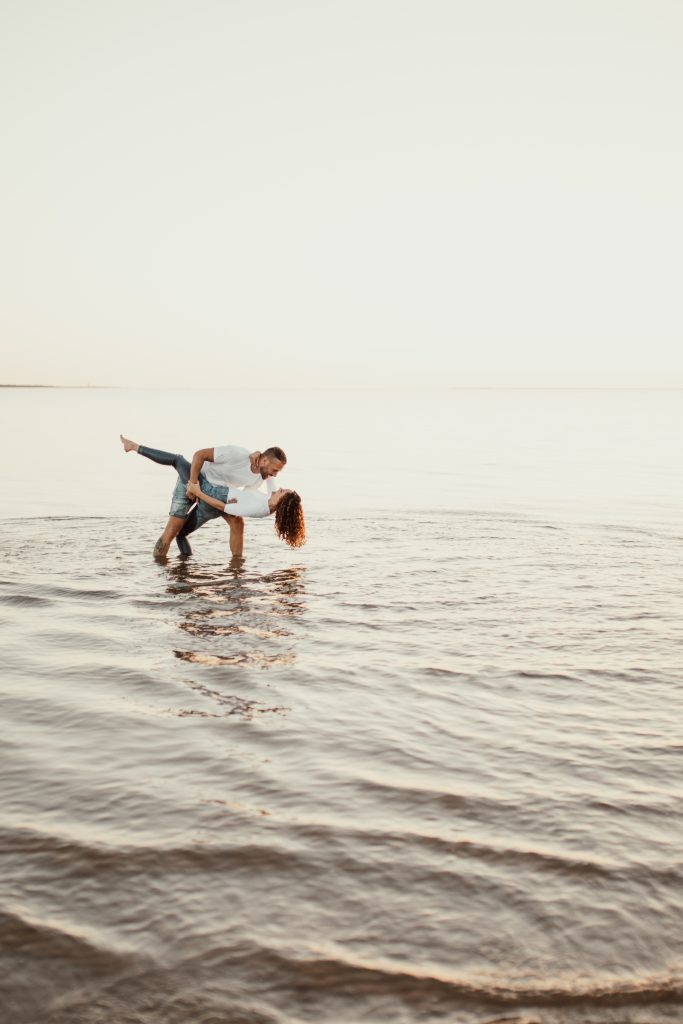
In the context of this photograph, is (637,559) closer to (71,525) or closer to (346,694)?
(346,694)

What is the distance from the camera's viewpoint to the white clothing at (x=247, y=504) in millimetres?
12430

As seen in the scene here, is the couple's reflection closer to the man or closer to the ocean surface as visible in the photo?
→ the ocean surface

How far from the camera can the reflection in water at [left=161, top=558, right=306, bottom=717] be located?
813 cm

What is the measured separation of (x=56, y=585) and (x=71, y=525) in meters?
5.58

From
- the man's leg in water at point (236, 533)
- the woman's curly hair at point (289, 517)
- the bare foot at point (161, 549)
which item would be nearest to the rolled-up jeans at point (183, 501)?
the man's leg in water at point (236, 533)

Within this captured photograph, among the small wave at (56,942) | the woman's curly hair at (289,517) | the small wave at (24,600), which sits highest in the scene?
the woman's curly hair at (289,517)

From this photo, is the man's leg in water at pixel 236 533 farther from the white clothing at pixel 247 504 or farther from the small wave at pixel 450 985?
the small wave at pixel 450 985

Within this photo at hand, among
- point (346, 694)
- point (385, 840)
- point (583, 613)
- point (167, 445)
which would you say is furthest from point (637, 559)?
point (167, 445)

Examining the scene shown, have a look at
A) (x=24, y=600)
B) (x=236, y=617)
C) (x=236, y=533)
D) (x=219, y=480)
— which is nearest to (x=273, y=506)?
(x=219, y=480)

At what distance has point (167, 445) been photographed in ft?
140

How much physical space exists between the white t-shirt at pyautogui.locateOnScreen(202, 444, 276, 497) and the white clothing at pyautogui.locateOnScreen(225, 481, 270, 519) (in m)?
0.24

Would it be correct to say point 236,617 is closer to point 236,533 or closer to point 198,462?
point 198,462

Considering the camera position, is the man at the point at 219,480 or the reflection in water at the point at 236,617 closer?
the reflection in water at the point at 236,617

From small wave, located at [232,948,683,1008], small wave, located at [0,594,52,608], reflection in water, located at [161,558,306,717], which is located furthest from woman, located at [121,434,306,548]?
small wave, located at [232,948,683,1008]
